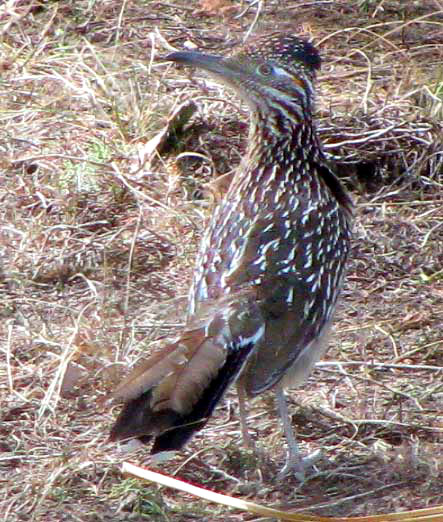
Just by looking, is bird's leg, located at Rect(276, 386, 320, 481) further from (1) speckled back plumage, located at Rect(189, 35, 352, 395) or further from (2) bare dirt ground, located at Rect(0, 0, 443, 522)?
(1) speckled back plumage, located at Rect(189, 35, 352, 395)

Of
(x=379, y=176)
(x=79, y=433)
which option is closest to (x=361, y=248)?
(x=379, y=176)

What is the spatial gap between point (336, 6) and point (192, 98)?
1792mm

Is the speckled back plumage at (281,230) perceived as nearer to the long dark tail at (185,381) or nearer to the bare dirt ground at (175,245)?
the long dark tail at (185,381)

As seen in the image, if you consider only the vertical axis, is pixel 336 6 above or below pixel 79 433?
above

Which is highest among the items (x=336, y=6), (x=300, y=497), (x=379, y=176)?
(x=336, y=6)

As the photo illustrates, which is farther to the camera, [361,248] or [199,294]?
[361,248]

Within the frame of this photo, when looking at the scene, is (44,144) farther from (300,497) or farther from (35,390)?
(300,497)

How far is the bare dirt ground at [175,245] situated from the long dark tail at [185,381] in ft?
1.69

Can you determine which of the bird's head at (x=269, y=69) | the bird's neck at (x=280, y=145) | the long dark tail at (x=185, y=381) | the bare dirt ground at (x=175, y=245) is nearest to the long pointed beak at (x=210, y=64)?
the bird's head at (x=269, y=69)

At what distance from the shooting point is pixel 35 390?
5953 millimetres

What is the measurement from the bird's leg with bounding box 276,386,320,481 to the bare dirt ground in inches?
Result: 2.3

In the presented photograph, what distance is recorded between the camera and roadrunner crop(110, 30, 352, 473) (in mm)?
4898

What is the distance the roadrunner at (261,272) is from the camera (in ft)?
16.1

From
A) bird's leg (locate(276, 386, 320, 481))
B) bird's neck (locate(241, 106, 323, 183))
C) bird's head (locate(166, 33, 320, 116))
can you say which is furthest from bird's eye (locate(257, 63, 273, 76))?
bird's leg (locate(276, 386, 320, 481))
